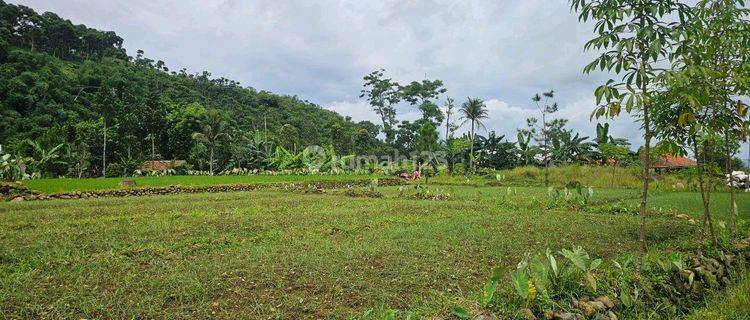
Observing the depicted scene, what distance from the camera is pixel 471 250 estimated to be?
19.7 feet

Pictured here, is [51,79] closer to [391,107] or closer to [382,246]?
[391,107]

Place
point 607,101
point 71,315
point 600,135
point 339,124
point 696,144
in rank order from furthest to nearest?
point 339,124
point 600,135
point 696,144
point 607,101
point 71,315

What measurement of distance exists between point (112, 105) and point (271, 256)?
115 ft

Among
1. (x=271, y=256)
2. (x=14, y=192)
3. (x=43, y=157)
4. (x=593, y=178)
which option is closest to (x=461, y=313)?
(x=271, y=256)

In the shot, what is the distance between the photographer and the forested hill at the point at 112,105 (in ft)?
104

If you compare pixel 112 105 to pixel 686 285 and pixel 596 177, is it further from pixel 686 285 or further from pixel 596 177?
pixel 686 285

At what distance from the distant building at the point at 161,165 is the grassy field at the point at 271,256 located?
2362cm

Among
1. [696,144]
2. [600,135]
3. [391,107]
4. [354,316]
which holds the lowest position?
[354,316]

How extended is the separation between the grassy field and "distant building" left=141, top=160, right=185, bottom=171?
2362 centimetres

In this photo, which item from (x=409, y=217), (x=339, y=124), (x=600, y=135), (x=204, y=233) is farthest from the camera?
(x=339, y=124)

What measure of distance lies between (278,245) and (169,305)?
2574 mm

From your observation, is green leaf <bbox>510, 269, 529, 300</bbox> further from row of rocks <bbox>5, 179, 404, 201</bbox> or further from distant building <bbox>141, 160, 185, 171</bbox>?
distant building <bbox>141, 160, 185, 171</bbox>

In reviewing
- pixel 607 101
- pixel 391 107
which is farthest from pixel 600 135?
pixel 607 101

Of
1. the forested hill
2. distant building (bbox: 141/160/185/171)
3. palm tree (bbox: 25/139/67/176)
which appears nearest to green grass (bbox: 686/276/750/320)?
palm tree (bbox: 25/139/67/176)
